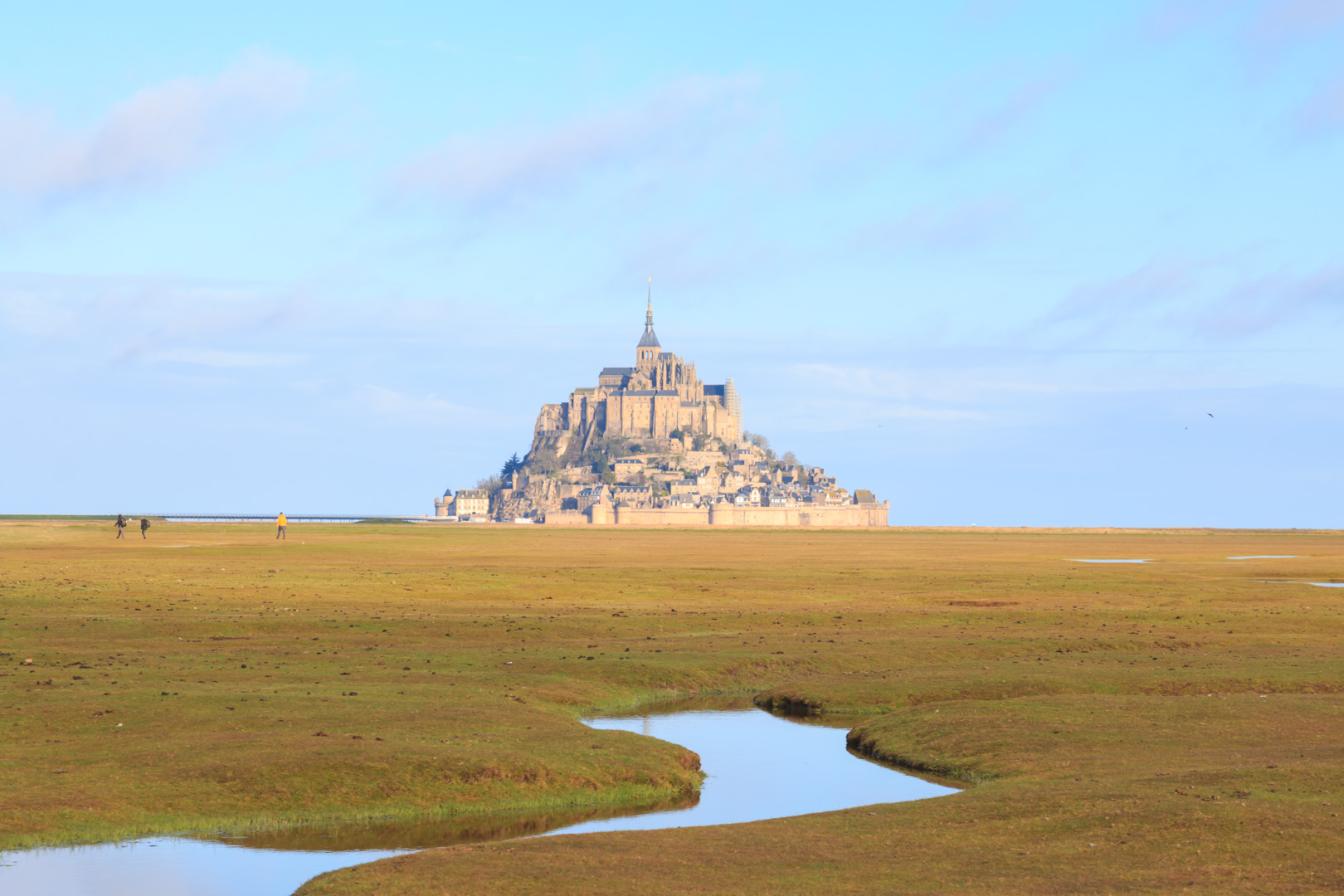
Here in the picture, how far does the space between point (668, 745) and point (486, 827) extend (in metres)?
5.60

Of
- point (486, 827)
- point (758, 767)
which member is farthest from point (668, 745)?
point (486, 827)

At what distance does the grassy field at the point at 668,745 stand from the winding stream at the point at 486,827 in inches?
25.0

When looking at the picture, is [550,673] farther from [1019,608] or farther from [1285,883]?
[1019,608]

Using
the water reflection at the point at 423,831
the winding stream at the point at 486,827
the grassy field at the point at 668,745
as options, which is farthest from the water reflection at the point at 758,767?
the grassy field at the point at 668,745

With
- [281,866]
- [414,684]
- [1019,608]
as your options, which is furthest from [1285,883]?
[1019,608]

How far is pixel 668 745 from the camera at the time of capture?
24484mm

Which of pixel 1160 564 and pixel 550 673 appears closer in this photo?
pixel 550 673

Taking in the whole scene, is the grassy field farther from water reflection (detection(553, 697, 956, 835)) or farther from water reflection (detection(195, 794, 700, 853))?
water reflection (detection(553, 697, 956, 835))

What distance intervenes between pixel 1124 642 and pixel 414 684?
22909mm

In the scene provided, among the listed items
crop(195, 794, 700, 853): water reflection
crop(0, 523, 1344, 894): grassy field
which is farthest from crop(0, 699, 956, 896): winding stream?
crop(0, 523, 1344, 894): grassy field

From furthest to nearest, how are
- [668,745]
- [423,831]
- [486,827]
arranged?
1. [668,745]
2. [486,827]
3. [423,831]

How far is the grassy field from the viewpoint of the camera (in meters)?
16.3

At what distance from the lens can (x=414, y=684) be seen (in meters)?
29.9

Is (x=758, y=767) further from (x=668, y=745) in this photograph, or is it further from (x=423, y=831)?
(x=423, y=831)
